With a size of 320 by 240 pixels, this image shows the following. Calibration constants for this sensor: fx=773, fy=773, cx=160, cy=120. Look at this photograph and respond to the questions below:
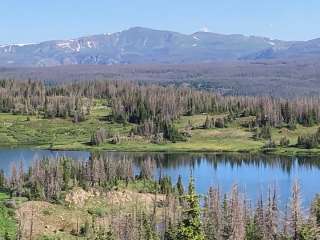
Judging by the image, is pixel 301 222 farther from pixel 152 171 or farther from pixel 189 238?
pixel 152 171

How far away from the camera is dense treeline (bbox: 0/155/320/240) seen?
71562 millimetres

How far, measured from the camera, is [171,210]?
401ft

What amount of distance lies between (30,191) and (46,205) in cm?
916

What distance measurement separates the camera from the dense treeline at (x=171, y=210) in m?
71.6

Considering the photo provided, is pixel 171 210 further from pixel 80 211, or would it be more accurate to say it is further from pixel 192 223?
pixel 192 223

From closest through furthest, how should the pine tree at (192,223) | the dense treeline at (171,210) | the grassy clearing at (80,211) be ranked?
the pine tree at (192,223), the dense treeline at (171,210), the grassy clearing at (80,211)

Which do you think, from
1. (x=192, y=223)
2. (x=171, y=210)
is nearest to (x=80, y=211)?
(x=171, y=210)

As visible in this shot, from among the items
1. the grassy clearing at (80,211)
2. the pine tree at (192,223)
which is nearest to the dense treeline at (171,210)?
the pine tree at (192,223)

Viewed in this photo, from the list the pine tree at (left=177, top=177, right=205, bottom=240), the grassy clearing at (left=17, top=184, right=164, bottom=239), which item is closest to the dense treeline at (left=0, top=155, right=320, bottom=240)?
the pine tree at (left=177, top=177, right=205, bottom=240)

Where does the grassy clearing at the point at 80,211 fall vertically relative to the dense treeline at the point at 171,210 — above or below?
below

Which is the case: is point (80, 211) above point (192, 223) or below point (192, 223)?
below

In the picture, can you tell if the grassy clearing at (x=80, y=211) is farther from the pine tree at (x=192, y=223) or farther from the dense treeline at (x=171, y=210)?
the pine tree at (x=192, y=223)

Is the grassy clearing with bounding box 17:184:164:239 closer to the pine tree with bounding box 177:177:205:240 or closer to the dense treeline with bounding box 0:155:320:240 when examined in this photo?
the dense treeline with bounding box 0:155:320:240

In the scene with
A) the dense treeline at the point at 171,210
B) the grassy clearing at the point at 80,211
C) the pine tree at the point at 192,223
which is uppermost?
the pine tree at the point at 192,223
